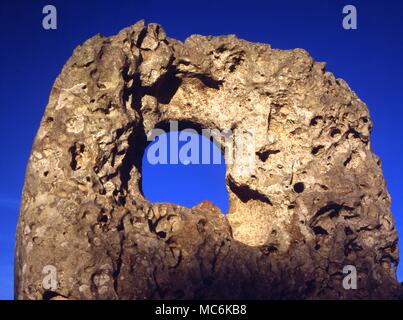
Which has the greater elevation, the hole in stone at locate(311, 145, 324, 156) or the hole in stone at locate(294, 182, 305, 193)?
the hole in stone at locate(311, 145, 324, 156)

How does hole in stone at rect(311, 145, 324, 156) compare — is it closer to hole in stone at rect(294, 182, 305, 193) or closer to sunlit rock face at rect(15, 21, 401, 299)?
sunlit rock face at rect(15, 21, 401, 299)

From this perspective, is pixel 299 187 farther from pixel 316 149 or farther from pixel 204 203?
pixel 204 203

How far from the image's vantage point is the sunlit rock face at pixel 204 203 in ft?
45.3

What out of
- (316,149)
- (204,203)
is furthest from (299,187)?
(204,203)

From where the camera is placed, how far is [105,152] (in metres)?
14.8

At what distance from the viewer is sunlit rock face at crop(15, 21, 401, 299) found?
45.3ft

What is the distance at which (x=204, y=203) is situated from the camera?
1673 centimetres

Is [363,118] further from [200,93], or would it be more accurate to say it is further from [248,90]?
[200,93]

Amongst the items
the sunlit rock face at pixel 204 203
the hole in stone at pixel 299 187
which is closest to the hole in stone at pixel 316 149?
the sunlit rock face at pixel 204 203

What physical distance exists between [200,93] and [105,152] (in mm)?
4096

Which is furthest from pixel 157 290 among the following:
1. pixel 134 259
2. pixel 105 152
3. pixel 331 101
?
pixel 331 101

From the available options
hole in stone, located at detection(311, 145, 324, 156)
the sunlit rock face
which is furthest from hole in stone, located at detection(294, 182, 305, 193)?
hole in stone, located at detection(311, 145, 324, 156)

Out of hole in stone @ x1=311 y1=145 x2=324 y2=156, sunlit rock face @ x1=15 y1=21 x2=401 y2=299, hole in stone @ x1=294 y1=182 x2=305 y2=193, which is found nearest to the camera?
sunlit rock face @ x1=15 y1=21 x2=401 y2=299

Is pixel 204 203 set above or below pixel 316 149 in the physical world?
below
